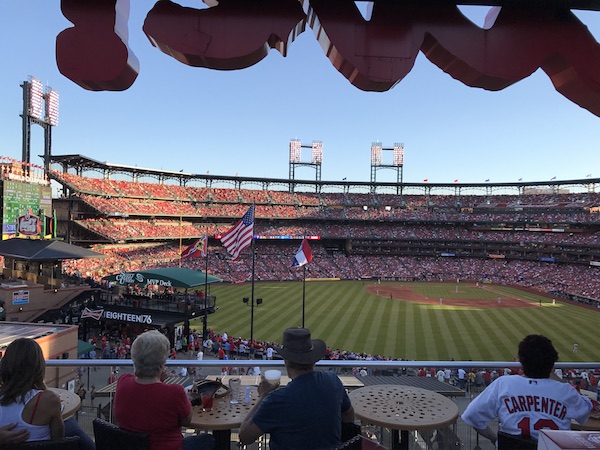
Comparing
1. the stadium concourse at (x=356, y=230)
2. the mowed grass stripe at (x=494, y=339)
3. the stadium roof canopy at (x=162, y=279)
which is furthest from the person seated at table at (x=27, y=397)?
the stadium concourse at (x=356, y=230)

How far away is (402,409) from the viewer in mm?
3746

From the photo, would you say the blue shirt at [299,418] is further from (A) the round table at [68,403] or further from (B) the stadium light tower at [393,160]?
(B) the stadium light tower at [393,160]

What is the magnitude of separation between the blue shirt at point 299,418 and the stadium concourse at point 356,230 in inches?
1699

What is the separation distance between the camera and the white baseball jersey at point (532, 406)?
302 centimetres

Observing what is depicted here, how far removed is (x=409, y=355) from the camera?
2328cm

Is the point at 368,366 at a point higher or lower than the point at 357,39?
lower

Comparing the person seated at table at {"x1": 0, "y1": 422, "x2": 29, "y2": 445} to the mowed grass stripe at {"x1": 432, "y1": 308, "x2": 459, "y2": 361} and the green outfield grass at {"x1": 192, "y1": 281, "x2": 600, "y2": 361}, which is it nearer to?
the green outfield grass at {"x1": 192, "y1": 281, "x2": 600, "y2": 361}

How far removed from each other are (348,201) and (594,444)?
3028 inches

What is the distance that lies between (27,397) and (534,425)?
3.73 m

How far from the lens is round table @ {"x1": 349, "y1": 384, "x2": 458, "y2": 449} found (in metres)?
3.44

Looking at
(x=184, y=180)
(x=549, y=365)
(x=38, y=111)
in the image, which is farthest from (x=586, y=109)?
(x=184, y=180)

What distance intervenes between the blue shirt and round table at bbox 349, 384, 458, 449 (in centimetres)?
79

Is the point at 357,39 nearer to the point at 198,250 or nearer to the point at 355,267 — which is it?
the point at 198,250

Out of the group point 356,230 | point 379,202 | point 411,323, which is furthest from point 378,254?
point 411,323
